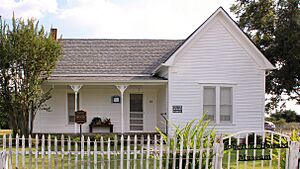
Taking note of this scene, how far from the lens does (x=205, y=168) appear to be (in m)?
7.05

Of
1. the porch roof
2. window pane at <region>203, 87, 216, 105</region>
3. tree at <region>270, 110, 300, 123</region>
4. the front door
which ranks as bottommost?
tree at <region>270, 110, 300, 123</region>

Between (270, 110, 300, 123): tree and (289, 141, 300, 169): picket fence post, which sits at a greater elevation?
(289, 141, 300, 169): picket fence post

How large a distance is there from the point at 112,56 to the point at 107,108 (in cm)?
352

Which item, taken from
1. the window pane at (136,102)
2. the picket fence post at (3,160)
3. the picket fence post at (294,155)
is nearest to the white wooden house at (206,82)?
the window pane at (136,102)

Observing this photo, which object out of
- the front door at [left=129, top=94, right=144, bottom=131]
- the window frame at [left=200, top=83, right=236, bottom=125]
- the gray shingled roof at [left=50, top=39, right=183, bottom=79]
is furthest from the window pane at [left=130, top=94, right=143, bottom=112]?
the window frame at [left=200, top=83, right=236, bottom=125]

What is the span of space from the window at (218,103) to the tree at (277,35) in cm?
959


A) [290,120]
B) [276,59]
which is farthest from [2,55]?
[290,120]

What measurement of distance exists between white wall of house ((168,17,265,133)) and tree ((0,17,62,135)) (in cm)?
624

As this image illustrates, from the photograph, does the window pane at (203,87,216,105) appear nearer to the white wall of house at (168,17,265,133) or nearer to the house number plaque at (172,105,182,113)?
the white wall of house at (168,17,265,133)

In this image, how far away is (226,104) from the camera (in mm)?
16234

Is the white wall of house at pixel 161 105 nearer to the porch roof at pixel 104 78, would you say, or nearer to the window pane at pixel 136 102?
the porch roof at pixel 104 78

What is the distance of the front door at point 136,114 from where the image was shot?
18516 mm

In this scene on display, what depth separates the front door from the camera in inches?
729

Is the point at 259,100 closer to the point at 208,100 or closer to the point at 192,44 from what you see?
the point at 208,100
